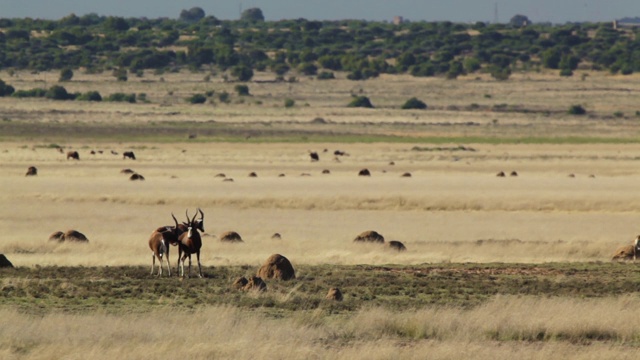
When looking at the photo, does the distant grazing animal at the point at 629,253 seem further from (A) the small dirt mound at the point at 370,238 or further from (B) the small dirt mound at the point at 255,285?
(B) the small dirt mound at the point at 255,285

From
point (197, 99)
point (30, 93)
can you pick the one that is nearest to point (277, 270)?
point (197, 99)

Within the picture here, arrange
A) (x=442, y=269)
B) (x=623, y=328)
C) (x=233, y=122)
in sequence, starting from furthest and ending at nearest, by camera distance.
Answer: (x=233, y=122)
(x=442, y=269)
(x=623, y=328)

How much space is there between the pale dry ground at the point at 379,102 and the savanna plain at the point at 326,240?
4754 mm

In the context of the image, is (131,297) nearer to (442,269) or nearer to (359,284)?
(359,284)

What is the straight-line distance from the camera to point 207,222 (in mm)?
32594

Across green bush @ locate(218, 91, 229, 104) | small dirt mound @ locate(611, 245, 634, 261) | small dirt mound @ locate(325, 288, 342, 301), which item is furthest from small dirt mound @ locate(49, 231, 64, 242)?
green bush @ locate(218, 91, 229, 104)

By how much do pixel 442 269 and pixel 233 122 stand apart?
70742 millimetres

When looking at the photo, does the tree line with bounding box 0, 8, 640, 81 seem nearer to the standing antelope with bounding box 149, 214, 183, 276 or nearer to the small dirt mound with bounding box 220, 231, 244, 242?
the small dirt mound with bounding box 220, 231, 244, 242

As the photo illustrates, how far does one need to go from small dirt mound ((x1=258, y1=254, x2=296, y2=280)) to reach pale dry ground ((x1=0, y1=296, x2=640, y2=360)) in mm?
3093

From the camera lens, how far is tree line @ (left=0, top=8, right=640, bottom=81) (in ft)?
479

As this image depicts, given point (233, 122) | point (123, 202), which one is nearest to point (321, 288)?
point (123, 202)

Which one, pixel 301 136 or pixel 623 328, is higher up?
pixel 623 328

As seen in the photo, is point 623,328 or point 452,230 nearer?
point 623,328

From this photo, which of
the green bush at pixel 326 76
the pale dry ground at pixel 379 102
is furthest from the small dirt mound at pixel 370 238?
the green bush at pixel 326 76
